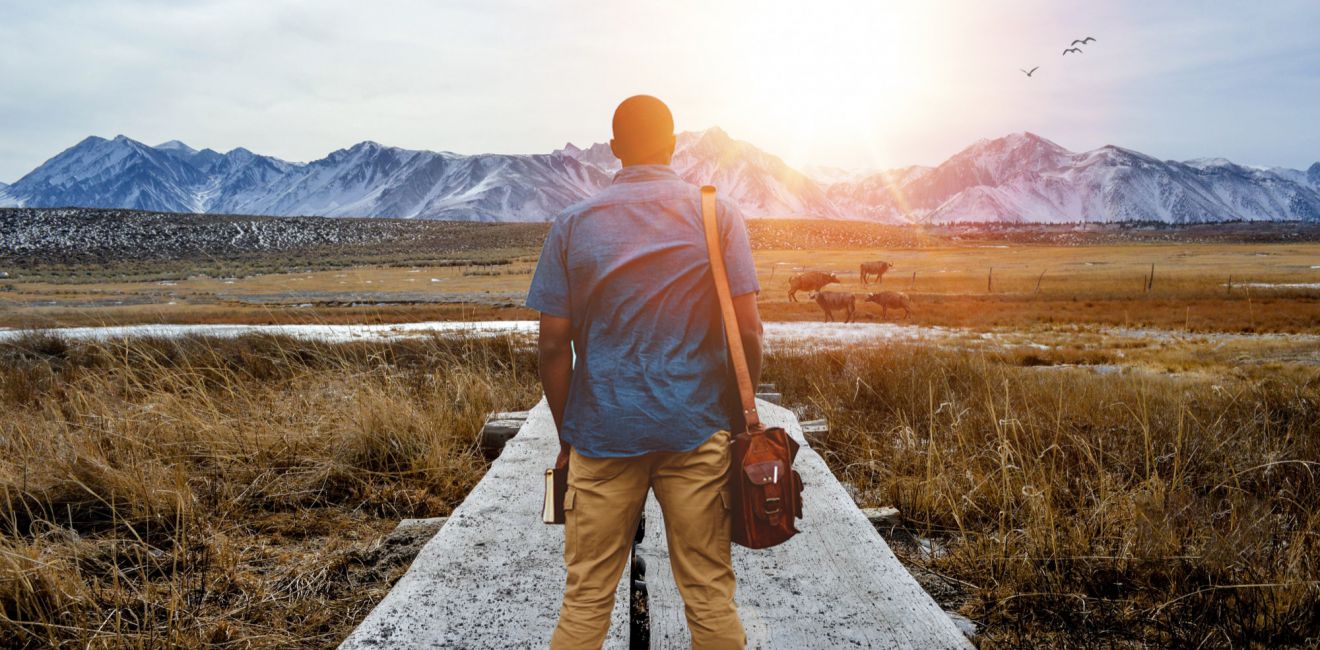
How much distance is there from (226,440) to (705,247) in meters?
4.85

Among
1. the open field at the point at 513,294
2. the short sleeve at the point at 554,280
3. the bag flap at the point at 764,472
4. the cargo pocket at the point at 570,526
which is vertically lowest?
the open field at the point at 513,294

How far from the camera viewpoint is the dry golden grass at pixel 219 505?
10.2 feet

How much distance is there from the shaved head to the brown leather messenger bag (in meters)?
0.19

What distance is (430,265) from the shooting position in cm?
5853

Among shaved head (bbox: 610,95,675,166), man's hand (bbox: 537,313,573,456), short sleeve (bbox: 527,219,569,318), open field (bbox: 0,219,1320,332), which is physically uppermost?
shaved head (bbox: 610,95,675,166)

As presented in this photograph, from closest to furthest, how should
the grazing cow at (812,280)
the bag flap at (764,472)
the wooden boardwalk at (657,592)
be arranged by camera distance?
the bag flap at (764,472) < the wooden boardwalk at (657,592) < the grazing cow at (812,280)

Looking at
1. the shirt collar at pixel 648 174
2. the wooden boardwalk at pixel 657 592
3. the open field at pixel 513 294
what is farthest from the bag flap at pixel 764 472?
the open field at pixel 513 294

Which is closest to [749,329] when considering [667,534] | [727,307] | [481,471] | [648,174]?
[727,307]

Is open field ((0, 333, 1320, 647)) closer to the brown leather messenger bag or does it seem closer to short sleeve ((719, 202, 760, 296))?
the brown leather messenger bag

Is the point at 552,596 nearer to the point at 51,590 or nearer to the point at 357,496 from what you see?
the point at 51,590

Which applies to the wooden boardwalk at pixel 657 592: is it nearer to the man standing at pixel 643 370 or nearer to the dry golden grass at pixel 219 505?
the dry golden grass at pixel 219 505

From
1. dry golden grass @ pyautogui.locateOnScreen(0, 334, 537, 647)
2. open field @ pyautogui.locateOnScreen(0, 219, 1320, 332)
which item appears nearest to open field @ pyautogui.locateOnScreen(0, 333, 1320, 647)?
dry golden grass @ pyautogui.locateOnScreen(0, 334, 537, 647)

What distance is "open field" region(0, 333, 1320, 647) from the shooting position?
3.14 meters

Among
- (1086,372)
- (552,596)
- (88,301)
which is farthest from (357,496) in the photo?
(88,301)
